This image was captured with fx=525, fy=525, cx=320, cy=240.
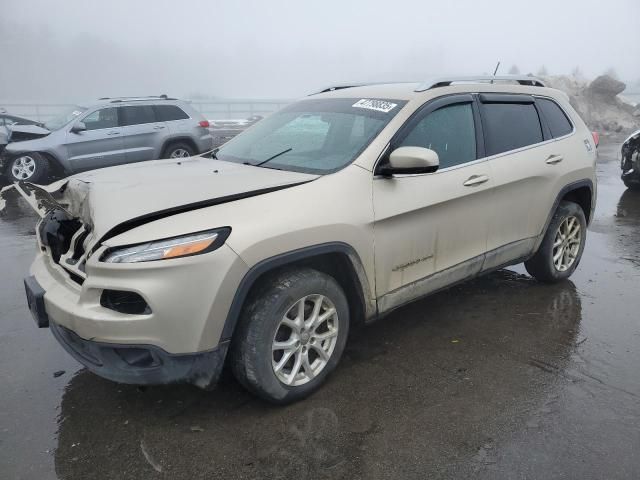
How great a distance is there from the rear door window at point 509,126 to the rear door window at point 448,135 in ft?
0.58

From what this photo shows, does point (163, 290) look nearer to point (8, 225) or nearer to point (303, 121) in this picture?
point (303, 121)

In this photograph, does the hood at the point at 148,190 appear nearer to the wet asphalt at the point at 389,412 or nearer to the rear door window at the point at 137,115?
the wet asphalt at the point at 389,412

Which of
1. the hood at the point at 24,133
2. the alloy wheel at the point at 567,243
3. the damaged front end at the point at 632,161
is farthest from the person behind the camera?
the hood at the point at 24,133

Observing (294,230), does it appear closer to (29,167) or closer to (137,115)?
(137,115)

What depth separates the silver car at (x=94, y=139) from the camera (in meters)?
10.1

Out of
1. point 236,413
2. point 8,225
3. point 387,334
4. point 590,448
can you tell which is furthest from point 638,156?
point 8,225

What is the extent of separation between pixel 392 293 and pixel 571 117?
2.69 m

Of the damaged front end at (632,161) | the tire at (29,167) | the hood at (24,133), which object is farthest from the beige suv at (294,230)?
the hood at (24,133)

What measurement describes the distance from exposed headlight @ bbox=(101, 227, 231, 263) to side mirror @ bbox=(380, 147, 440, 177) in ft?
3.78

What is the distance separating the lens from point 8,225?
7371 millimetres

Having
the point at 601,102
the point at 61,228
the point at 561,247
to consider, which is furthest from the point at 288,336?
the point at 601,102

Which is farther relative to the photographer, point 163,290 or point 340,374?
point 340,374

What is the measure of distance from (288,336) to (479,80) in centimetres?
243

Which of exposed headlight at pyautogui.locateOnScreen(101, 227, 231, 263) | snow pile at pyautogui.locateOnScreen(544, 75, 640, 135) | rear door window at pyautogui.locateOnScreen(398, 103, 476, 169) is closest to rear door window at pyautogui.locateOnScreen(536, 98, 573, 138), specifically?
rear door window at pyautogui.locateOnScreen(398, 103, 476, 169)
